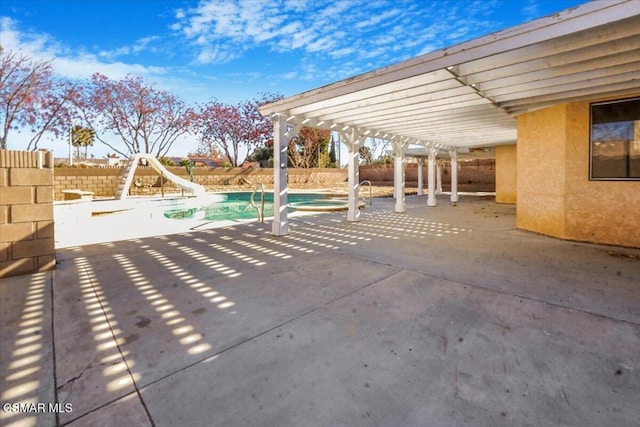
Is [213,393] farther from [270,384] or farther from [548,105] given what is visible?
[548,105]

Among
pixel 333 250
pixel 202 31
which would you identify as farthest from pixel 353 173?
→ pixel 202 31

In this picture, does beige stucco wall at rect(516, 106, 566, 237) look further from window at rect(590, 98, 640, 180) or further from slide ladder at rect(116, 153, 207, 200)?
slide ladder at rect(116, 153, 207, 200)

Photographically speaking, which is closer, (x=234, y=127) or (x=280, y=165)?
(x=280, y=165)

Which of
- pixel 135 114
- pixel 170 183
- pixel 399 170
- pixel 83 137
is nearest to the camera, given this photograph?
pixel 399 170

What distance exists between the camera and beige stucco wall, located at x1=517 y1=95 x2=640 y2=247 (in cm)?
516

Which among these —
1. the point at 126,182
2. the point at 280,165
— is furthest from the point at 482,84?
the point at 126,182

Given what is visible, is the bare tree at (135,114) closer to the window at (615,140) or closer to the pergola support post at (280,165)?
the pergola support post at (280,165)

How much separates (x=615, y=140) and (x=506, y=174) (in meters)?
7.91

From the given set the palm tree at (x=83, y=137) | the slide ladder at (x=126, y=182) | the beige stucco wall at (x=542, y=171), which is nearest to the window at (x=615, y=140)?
the beige stucco wall at (x=542, y=171)

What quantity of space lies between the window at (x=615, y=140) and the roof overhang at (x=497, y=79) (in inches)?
12.4

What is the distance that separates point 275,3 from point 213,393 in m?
10.9

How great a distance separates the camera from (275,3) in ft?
30.7

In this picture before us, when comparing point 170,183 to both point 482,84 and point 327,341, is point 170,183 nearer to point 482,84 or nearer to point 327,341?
point 482,84

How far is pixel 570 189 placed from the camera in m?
5.63
